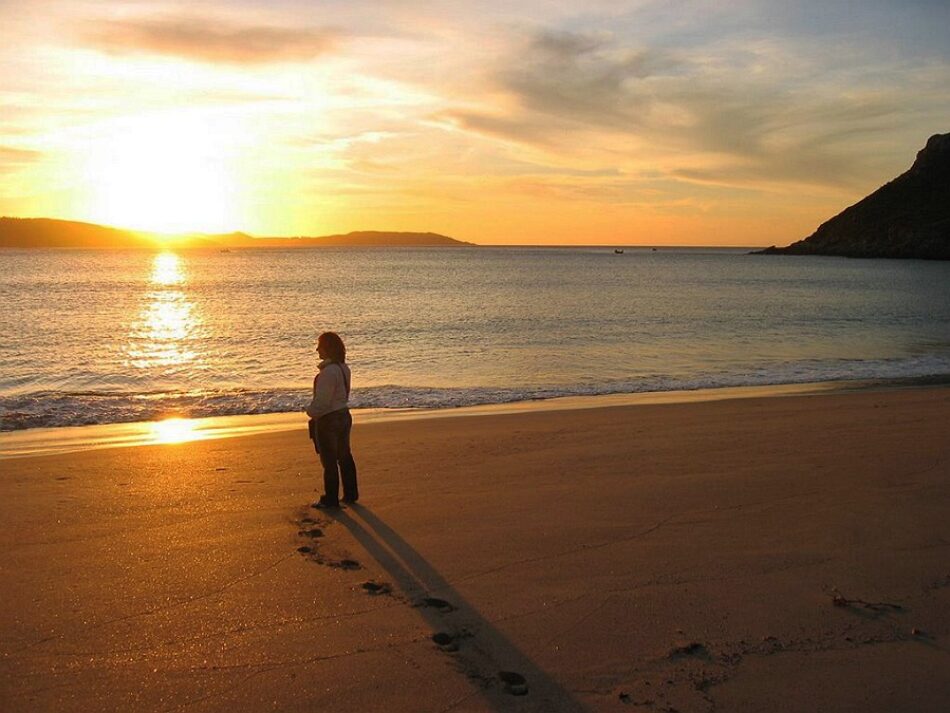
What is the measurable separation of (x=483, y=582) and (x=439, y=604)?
0.47 metres

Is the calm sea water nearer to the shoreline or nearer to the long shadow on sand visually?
the shoreline

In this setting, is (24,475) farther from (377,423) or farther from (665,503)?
(665,503)

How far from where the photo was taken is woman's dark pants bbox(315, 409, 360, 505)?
735 cm

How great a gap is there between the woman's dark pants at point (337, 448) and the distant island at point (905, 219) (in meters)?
135

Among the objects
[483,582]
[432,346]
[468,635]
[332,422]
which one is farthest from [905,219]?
[468,635]

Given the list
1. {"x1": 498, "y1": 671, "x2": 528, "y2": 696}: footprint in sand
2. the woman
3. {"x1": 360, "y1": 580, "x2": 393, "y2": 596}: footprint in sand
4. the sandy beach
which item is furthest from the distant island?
{"x1": 498, "y1": 671, "x2": 528, "y2": 696}: footprint in sand

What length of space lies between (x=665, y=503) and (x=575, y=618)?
2618 millimetres

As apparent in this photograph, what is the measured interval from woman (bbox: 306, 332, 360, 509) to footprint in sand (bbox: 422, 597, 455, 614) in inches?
92.1

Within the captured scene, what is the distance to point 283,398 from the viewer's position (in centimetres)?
1580

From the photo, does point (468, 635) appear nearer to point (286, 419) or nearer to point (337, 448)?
point (337, 448)

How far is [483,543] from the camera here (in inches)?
243

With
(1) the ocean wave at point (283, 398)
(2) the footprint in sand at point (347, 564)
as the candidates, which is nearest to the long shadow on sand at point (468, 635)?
(2) the footprint in sand at point (347, 564)

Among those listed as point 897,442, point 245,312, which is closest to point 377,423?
point 897,442

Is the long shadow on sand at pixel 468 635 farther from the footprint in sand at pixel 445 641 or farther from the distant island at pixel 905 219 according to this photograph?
the distant island at pixel 905 219
